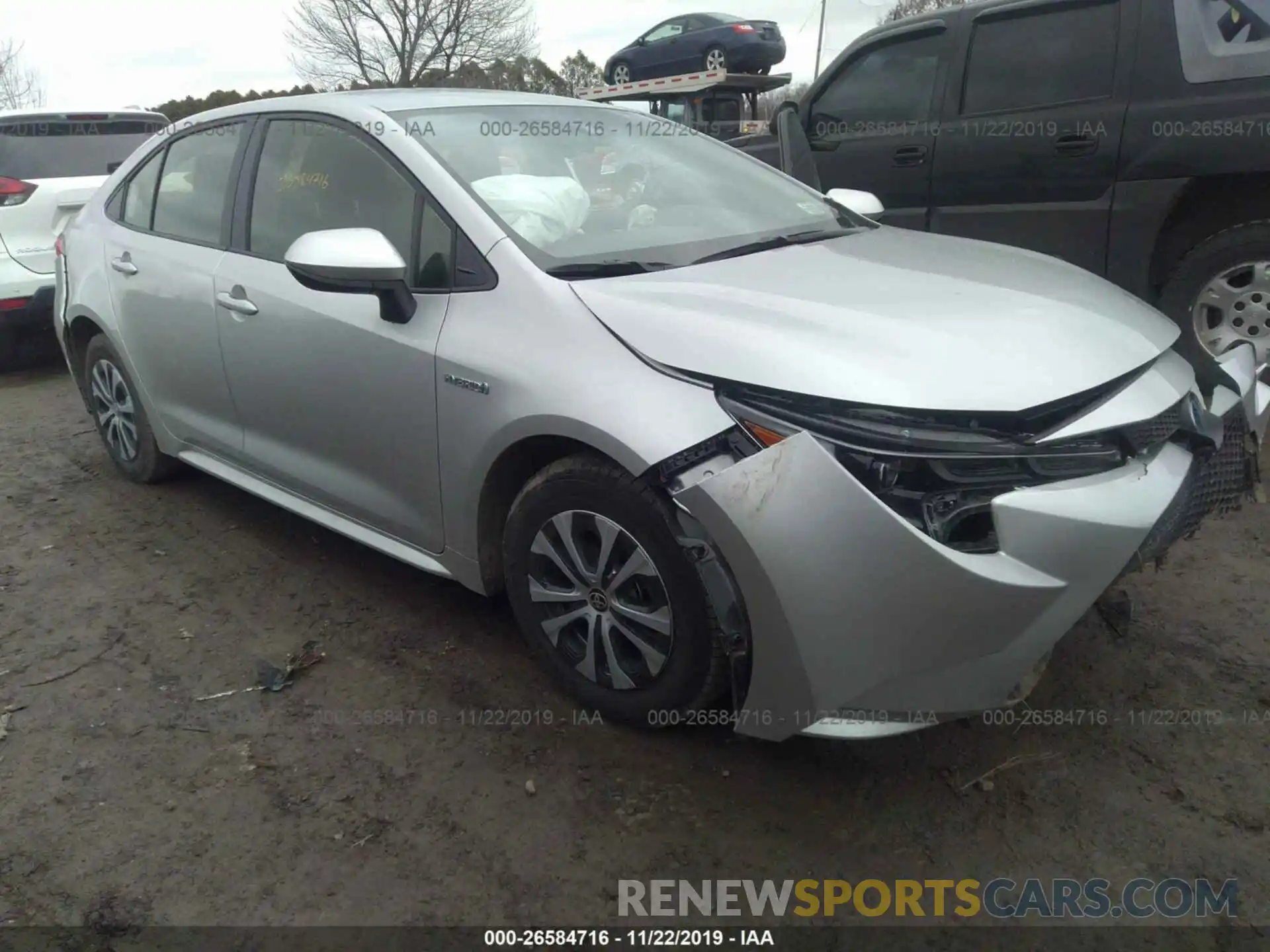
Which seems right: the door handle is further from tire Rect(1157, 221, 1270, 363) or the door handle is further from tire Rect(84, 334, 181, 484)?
tire Rect(1157, 221, 1270, 363)

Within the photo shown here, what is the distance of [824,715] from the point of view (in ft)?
6.72

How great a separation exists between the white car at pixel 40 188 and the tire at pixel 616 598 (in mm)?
5314

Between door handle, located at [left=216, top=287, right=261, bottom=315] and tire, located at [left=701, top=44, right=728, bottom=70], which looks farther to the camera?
tire, located at [left=701, top=44, right=728, bottom=70]

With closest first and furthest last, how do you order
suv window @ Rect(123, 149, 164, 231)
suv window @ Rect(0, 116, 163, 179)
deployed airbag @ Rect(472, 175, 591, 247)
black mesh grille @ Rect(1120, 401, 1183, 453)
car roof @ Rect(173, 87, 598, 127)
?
black mesh grille @ Rect(1120, 401, 1183, 453)
deployed airbag @ Rect(472, 175, 591, 247)
car roof @ Rect(173, 87, 598, 127)
suv window @ Rect(123, 149, 164, 231)
suv window @ Rect(0, 116, 163, 179)

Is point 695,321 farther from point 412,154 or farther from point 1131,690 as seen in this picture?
point 1131,690

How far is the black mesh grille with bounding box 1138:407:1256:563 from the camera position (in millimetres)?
2121

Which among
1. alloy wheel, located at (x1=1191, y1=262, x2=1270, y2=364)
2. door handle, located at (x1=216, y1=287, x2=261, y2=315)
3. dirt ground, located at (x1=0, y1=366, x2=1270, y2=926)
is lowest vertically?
dirt ground, located at (x1=0, y1=366, x2=1270, y2=926)

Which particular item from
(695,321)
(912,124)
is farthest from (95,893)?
(912,124)

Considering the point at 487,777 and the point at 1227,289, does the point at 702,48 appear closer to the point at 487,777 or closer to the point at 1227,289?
the point at 1227,289

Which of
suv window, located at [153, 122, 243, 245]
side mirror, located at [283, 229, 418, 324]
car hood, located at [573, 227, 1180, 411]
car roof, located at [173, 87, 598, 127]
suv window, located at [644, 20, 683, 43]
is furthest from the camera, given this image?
suv window, located at [644, 20, 683, 43]

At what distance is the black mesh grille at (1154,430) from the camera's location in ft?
6.97

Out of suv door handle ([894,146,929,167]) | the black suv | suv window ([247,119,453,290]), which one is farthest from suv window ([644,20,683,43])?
suv window ([247,119,453,290])

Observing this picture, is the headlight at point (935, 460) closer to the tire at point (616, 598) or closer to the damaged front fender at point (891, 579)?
the damaged front fender at point (891, 579)

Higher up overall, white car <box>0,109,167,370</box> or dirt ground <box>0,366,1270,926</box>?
white car <box>0,109,167,370</box>
